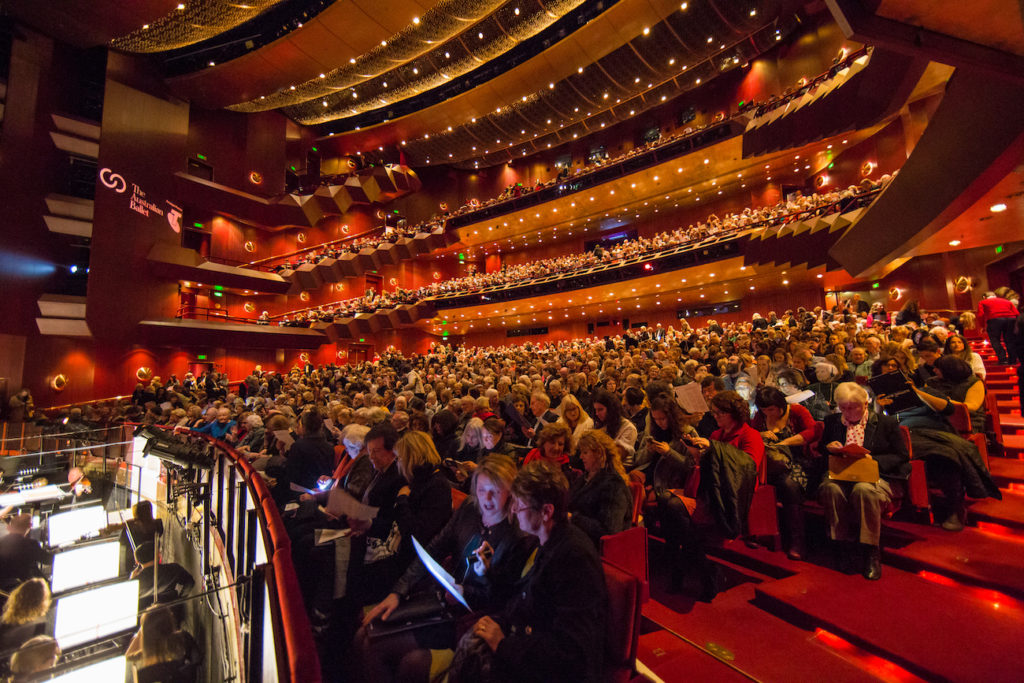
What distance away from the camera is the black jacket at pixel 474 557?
1849 mm

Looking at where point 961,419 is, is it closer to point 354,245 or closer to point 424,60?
point 424,60

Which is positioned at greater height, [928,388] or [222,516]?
[928,388]

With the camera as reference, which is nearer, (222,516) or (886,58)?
(222,516)

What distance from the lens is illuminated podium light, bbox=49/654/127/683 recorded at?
2.25m

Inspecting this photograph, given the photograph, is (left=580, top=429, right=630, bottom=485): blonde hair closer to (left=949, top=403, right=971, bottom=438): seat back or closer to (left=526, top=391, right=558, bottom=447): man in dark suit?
(left=526, top=391, right=558, bottom=447): man in dark suit

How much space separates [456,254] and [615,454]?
25694 millimetres

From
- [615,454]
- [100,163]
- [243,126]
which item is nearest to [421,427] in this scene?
[615,454]

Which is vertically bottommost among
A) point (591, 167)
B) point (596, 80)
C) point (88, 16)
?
point (591, 167)

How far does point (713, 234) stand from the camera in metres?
16.1

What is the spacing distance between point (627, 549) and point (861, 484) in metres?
1.66

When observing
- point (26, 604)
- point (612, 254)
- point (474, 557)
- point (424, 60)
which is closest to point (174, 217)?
point (424, 60)

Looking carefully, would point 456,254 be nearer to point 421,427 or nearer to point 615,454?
point 421,427

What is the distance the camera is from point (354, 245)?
915 inches

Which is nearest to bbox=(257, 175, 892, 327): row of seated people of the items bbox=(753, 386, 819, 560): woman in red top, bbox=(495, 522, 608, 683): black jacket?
bbox=(753, 386, 819, 560): woman in red top
